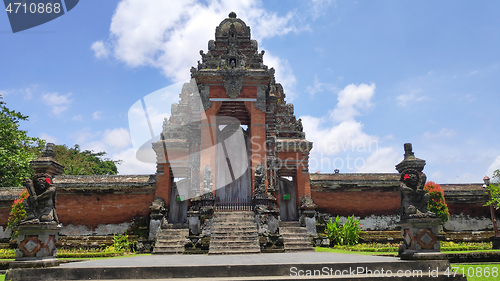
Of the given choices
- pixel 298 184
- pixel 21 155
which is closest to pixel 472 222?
pixel 298 184

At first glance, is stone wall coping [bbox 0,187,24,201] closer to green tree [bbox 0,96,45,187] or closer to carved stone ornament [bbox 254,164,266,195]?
green tree [bbox 0,96,45,187]

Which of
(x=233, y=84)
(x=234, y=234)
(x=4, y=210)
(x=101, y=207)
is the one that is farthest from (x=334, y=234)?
(x=4, y=210)

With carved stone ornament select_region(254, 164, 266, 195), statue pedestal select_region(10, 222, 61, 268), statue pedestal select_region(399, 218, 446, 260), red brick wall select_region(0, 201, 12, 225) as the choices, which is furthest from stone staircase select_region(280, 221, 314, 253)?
red brick wall select_region(0, 201, 12, 225)

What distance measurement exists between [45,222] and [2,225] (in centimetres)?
1183

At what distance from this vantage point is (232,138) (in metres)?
16.5

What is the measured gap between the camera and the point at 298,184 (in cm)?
1516

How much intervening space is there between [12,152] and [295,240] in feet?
56.0

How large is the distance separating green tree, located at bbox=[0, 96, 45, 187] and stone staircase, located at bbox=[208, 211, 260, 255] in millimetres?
13454

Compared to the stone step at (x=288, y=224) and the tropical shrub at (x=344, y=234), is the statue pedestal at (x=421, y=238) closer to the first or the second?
the tropical shrub at (x=344, y=234)

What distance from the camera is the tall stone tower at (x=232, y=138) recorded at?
14.2 meters

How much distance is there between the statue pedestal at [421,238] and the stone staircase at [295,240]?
17.2 feet

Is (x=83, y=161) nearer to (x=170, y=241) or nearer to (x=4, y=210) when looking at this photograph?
(x=4, y=210)

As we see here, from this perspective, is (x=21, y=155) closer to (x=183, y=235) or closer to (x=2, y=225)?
(x=2, y=225)

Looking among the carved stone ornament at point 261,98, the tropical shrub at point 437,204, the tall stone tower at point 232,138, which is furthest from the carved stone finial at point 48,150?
the tropical shrub at point 437,204
